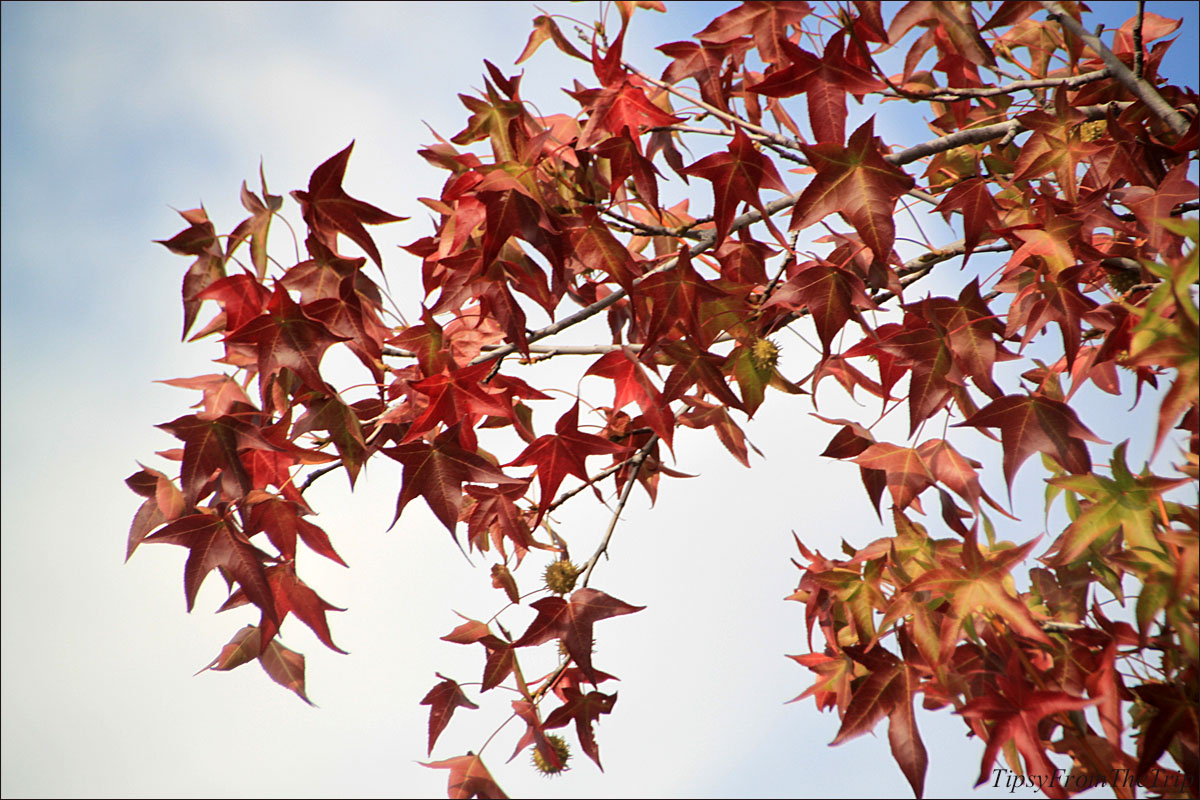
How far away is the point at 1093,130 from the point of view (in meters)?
1.44

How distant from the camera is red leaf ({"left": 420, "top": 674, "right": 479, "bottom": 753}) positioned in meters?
1.47

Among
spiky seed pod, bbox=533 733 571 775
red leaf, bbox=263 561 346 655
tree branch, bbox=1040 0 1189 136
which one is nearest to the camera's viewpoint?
tree branch, bbox=1040 0 1189 136

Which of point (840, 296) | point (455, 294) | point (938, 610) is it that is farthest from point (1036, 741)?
point (455, 294)

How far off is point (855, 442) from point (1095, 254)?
1.45 feet

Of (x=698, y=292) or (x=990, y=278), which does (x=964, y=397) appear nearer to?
(x=990, y=278)

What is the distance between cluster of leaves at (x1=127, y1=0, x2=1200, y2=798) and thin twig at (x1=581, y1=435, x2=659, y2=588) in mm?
13

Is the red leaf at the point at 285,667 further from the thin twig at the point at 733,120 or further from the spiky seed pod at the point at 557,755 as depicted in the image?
the thin twig at the point at 733,120

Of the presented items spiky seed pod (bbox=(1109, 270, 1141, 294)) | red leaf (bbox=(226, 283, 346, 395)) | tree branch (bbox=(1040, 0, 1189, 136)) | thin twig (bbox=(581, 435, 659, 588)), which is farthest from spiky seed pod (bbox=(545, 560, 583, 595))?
tree branch (bbox=(1040, 0, 1189, 136))

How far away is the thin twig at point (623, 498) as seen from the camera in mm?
1359

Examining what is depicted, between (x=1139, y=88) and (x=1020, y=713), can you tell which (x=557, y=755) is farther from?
(x=1139, y=88)

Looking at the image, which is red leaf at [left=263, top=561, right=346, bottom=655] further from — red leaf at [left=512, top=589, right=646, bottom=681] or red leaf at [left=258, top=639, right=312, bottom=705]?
red leaf at [left=512, top=589, right=646, bottom=681]

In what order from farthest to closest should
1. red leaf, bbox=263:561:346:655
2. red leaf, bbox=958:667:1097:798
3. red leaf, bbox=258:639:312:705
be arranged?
1. red leaf, bbox=258:639:312:705
2. red leaf, bbox=263:561:346:655
3. red leaf, bbox=958:667:1097:798

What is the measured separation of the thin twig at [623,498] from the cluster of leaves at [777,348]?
0.01 metres

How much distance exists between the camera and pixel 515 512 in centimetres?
127
